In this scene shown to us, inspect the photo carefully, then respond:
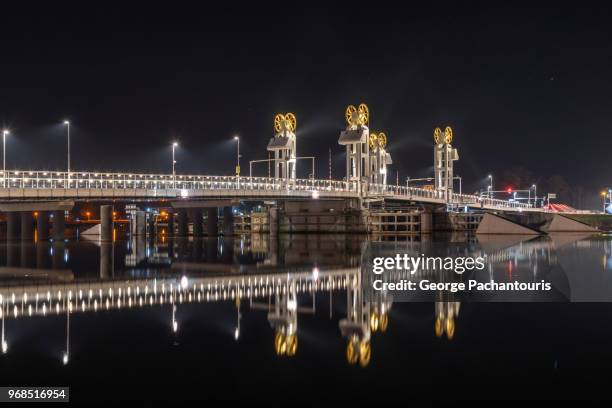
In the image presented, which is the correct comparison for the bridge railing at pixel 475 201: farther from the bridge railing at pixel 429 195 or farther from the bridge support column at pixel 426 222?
the bridge support column at pixel 426 222

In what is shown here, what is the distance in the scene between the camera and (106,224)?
7344 cm

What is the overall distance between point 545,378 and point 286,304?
931 cm

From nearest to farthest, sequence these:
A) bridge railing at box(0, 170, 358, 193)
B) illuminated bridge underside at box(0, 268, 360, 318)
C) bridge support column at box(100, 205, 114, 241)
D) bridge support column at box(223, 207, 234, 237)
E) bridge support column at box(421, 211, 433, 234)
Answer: illuminated bridge underside at box(0, 268, 360, 318) → bridge railing at box(0, 170, 358, 193) → bridge support column at box(100, 205, 114, 241) → bridge support column at box(223, 207, 234, 237) → bridge support column at box(421, 211, 433, 234)

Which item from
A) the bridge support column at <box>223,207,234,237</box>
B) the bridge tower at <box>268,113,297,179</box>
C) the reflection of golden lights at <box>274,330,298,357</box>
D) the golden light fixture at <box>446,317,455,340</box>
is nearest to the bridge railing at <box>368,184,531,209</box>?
the bridge tower at <box>268,113,297,179</box>

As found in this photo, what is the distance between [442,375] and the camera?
32.8 feet

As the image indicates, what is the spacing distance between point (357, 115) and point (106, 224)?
39707 millimetres

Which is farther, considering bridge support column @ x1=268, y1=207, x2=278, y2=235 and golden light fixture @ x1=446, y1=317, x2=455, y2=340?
bridge support column @ x1=268, y1=207, x2=278, y2=235

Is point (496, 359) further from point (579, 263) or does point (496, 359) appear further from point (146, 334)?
point (579, 263)

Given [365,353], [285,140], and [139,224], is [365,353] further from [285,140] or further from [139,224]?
[139,224]

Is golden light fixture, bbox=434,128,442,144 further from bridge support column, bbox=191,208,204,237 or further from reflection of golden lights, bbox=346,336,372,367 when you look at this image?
reflection of golden lights, bbox=346,336,372,367

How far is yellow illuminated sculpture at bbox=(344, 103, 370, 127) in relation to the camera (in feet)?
312

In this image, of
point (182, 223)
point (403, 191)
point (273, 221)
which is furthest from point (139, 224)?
point (403, 191)

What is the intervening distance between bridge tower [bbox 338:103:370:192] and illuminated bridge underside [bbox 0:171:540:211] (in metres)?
2.42

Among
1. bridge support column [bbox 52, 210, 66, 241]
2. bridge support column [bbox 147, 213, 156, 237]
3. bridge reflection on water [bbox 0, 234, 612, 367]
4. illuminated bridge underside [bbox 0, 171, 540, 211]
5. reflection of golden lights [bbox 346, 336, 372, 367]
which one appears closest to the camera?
reflection of golden lights [bbox 346, 336, 372, 367]
